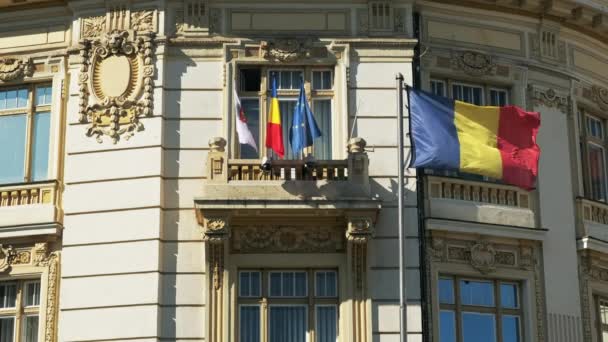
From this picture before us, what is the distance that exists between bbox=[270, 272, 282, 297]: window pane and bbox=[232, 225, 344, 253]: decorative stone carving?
52cm

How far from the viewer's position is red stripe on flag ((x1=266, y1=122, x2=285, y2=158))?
83.9 feet

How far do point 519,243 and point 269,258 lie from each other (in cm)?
553

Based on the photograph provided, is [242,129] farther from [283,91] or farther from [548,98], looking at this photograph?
Answer: [548,98]

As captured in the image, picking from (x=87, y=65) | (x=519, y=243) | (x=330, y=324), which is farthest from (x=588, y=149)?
(x=87, y=65)

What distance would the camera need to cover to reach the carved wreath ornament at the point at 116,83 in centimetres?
2652

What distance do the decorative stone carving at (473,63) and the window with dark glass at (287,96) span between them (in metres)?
3.04

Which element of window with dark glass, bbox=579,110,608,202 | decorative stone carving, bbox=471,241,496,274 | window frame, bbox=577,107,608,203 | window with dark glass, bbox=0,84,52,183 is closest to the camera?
decorative stone carving, bbox=471,241,496,274

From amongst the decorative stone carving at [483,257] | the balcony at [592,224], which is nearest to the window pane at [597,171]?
the balcony at [592,224]

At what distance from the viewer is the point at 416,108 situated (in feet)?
84.5

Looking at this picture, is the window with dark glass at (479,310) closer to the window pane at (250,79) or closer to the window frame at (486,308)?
the window frame at (486,308)

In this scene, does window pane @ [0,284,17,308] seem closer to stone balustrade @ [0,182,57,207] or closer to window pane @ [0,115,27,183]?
stone balustrade @ [0,182,57,207]

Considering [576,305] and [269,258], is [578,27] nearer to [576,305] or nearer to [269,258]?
[576,305]

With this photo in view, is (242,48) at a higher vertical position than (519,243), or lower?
higher

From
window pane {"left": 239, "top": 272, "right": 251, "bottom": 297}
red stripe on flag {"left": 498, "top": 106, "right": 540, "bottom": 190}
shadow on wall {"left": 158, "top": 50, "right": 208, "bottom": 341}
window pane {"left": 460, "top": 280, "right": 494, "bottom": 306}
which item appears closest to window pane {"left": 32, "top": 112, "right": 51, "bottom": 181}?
shadow on wall {"left": 158, "top": 50, "right": 208, "bottom": 341}
